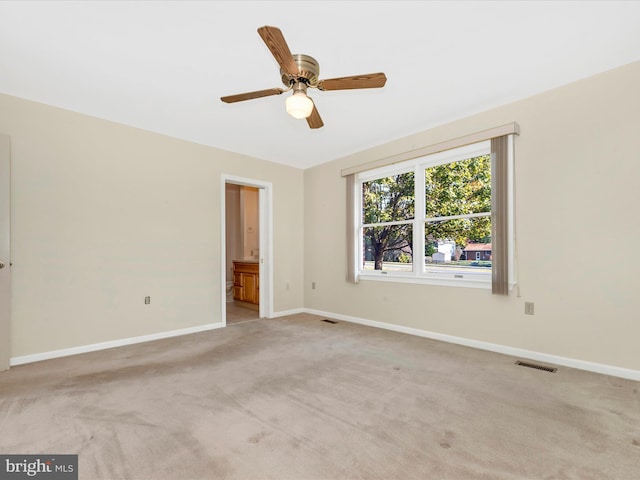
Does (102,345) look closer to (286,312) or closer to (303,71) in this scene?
(286,312)

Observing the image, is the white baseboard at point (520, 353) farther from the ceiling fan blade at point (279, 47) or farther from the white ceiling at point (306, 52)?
the ceiling fan blade at point (279, 47)

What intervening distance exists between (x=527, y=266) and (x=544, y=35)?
202 centimetres

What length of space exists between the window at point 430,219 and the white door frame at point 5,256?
4.01 metres

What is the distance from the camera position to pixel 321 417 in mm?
2094

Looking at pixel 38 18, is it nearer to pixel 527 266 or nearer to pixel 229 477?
pixel 229 477

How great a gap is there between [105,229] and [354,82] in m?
3.19

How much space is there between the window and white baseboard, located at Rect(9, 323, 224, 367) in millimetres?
2520

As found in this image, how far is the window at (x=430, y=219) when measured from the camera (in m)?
3.64

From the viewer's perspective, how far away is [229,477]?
1.55m

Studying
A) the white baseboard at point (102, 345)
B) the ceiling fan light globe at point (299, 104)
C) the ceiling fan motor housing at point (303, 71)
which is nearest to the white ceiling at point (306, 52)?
the ceiling fan motor housing at point (303, 71)

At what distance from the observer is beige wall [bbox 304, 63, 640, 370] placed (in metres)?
2.71

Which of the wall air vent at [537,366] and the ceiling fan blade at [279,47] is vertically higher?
the ceiling fan blade at [279,47]

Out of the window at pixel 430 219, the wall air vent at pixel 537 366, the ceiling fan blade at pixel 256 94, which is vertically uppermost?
the ceiling fan blade at pixel 256 94

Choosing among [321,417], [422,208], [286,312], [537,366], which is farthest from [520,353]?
[286,312]
